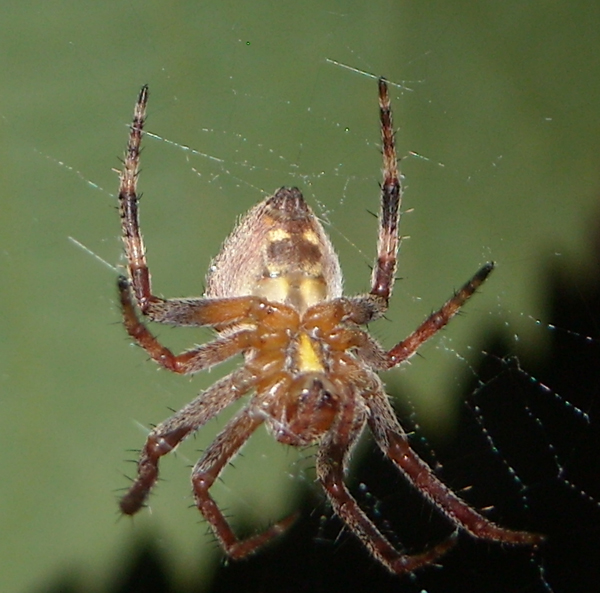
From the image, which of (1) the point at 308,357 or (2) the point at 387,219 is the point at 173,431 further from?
(2) the point at 387,219

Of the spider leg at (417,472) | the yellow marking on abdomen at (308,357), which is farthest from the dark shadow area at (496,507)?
the yellow marking on abdomen at (308,357)

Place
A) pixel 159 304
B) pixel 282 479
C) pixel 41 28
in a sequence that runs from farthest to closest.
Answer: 1. pixel 282 479
2. pixel 41 28
3. pixel 159 304

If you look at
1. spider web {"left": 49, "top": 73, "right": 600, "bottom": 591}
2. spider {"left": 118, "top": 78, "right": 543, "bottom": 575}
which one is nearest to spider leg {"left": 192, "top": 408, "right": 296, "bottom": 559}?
spider {"left": 118, "top": 78, "right": 543, "bottom": 575}

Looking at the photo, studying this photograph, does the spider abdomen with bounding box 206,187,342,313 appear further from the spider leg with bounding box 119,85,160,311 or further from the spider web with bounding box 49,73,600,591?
the spider web with bounding box 49,73,600,591

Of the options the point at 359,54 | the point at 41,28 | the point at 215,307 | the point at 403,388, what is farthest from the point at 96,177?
the point at 403,388

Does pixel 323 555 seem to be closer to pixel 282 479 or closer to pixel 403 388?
pixel 282 479

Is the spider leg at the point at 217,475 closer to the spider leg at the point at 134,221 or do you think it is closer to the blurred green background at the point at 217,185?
the spider leg at the point at 134,221

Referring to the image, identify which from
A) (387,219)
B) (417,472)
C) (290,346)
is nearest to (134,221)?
(290,346)
